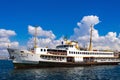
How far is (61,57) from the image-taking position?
266ft

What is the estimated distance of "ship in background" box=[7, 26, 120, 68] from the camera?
74188mm

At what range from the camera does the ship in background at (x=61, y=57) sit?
74.2 metres

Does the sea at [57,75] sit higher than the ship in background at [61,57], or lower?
lower

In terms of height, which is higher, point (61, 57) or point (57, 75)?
point (61, 57)

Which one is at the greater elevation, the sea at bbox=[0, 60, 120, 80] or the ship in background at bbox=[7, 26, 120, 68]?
the ship in background at bbox=[7, 26, 120, 68]

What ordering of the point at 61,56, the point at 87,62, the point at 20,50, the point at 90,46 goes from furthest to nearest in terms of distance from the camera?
the point at 90,46, the point at 87,62, the point at 61,56, the point at 20,50

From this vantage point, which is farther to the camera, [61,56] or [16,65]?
[61,56]

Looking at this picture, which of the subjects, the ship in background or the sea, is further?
the ship in background

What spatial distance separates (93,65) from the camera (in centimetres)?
9012

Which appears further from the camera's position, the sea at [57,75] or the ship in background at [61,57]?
the ship in background at [61,57]

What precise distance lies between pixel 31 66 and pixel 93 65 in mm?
26187

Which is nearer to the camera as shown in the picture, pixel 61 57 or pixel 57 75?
pixel 57 75

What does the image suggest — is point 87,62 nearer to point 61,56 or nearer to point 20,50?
point 61,56

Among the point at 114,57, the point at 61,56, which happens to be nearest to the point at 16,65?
the point at 61,56
